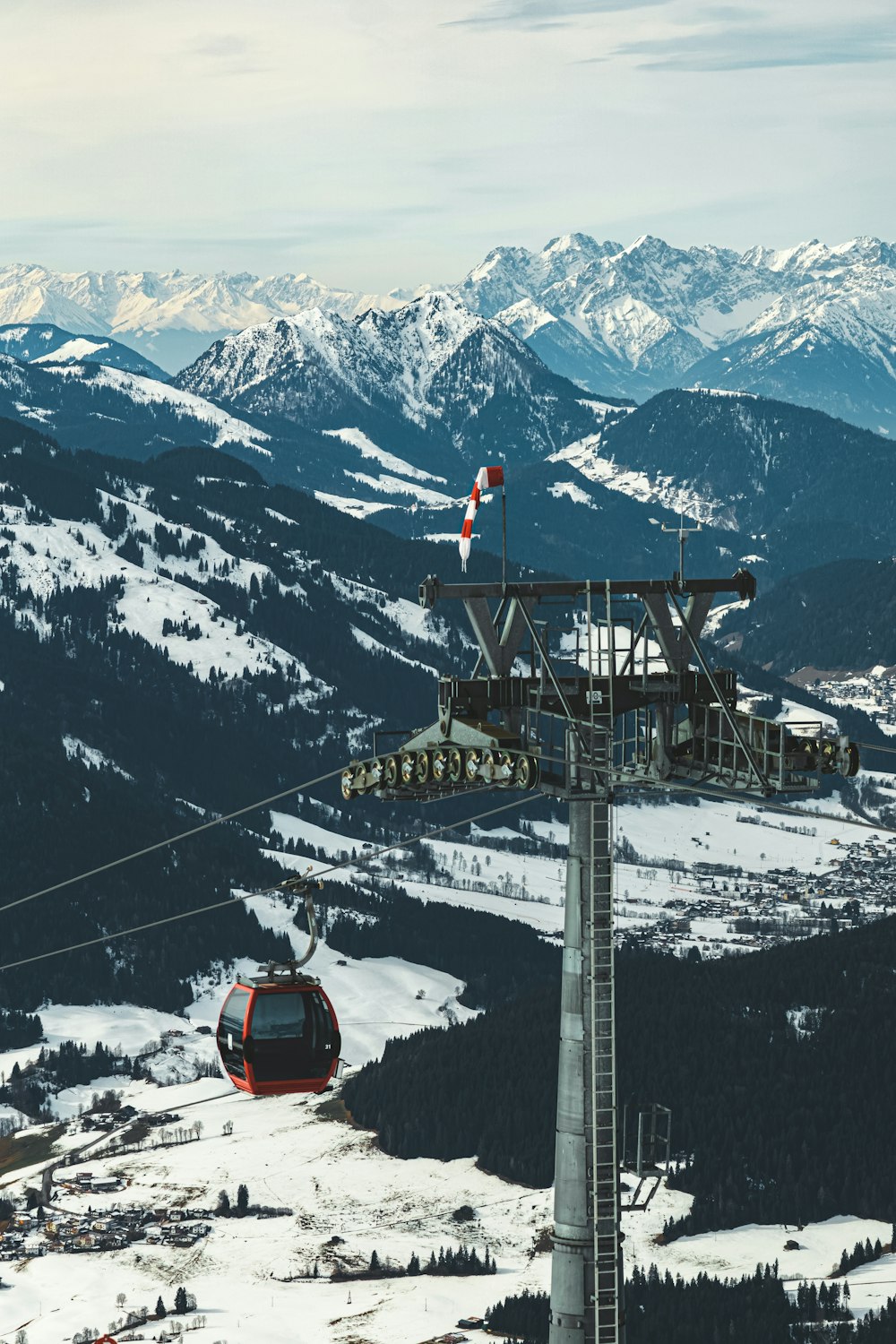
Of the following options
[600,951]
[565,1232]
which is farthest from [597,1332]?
[600,951]

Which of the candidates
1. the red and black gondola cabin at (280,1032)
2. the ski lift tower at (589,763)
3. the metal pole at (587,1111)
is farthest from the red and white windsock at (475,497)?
the red and black gondola cabin at (280,1032)

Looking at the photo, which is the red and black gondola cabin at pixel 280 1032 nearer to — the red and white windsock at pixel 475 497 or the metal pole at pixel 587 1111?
the metal pole at pixel 587 1111

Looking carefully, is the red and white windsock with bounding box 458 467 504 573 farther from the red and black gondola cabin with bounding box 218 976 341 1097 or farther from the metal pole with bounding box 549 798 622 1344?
the red and black gondola cabin with bounding box 218 976 341 1097

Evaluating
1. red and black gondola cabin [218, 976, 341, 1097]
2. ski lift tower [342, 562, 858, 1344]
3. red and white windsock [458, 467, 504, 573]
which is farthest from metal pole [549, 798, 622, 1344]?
red and black gondola cabin [218, 976, 341, 1097]

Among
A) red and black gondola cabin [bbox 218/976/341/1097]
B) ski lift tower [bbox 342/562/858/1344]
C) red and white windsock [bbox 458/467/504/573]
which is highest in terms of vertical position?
red and white windsock [bbox 458/467/504/573]

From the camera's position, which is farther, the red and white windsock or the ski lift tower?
the ski lift tower

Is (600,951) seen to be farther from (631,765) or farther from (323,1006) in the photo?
(323,1006)

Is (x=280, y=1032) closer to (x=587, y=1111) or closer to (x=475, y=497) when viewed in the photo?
(x=587, y=1111)
